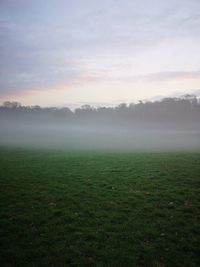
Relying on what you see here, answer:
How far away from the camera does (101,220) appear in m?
7.39

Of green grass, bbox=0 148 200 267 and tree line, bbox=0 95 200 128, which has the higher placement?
tree line, bbox=0 95 200 128

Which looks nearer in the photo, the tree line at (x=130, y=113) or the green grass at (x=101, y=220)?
the green grass at (x=101, y=220)

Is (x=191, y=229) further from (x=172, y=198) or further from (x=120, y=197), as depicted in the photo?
(x=120, y=197)

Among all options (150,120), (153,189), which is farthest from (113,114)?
(153,189)

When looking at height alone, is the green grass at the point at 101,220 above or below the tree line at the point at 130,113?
below

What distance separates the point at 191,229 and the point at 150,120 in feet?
419

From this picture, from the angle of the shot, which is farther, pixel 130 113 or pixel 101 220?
pixel 130 113

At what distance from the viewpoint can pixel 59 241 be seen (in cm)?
613

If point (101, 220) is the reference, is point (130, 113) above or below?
above

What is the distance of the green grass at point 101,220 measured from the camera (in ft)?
18.1

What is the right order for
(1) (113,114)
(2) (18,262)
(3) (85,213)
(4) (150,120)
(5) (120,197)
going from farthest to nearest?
1. (1) (113,114)
2. (4) (150,120)
3. (5) (120,197)
4. (3) (85,213)
5. (2) (18,262)

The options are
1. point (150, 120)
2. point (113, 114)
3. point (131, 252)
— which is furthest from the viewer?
point (113, 114)

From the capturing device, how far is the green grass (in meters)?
5.50

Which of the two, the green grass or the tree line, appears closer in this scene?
the green grass
